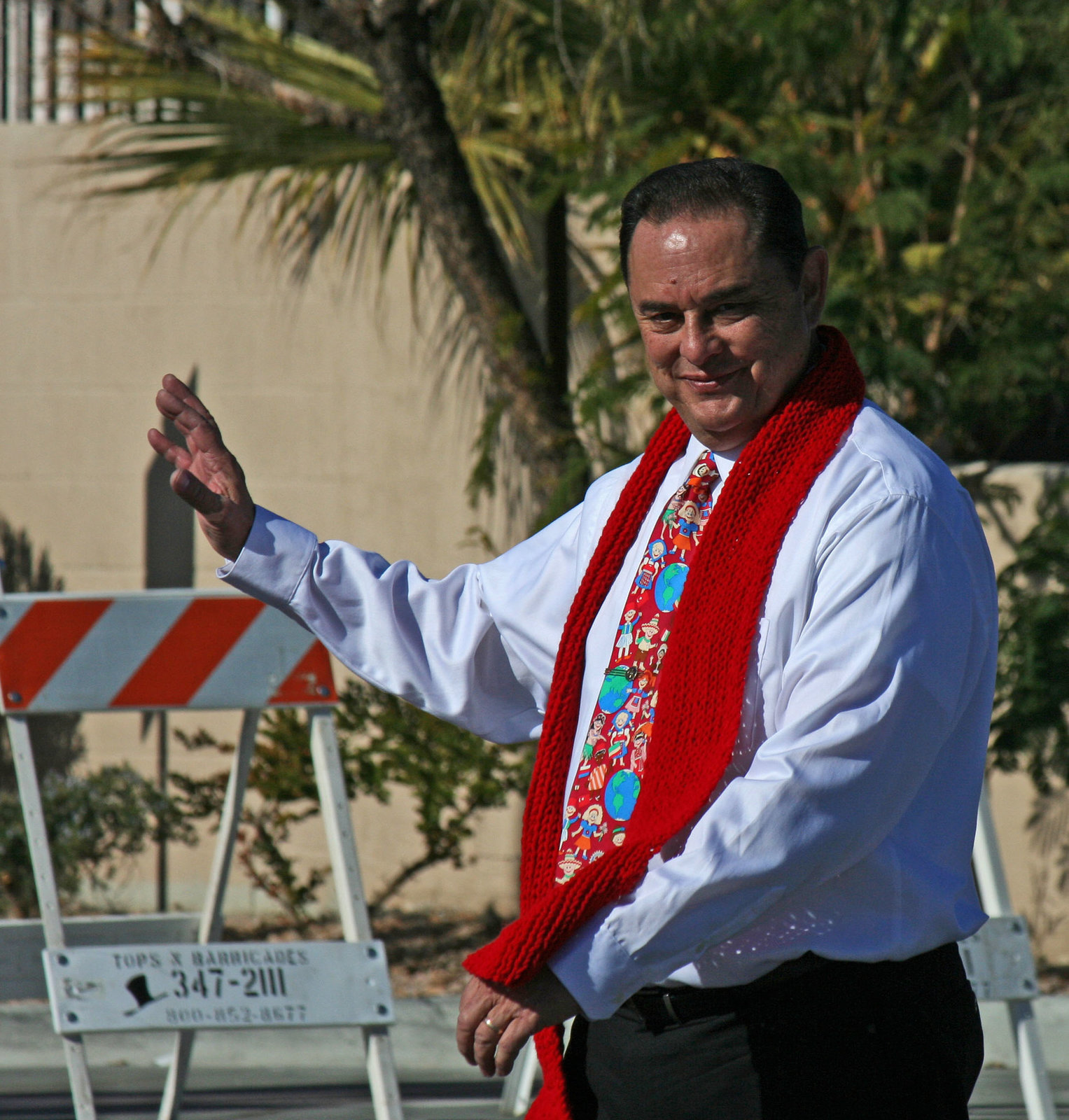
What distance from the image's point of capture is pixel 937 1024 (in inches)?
68.4

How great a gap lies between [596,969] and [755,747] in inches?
13.0

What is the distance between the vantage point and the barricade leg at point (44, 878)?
300 cm

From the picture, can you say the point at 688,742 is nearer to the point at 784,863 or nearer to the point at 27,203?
the point at 784,863

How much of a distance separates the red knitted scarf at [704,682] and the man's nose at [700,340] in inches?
4.5

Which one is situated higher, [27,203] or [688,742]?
[27,203]

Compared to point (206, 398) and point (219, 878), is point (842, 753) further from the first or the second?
point (206, 398)

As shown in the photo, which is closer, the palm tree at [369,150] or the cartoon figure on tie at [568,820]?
the cartoon figure on tie at [568,820]

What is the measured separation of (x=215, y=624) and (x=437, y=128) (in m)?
2.40

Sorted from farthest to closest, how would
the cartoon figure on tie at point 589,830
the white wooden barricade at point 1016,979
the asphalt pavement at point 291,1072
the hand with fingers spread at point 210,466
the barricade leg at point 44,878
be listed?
the asphalt pavement at point 291,1072 < the white wooden barricade at point 1016,979 < the barricade leg at point 44,878 < the hand with fingers spread at point 210,466 < the cartoon figure on tie at point 589,830

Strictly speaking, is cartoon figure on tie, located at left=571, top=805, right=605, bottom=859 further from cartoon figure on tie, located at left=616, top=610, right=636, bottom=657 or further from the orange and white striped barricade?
the orange and white striped barricade

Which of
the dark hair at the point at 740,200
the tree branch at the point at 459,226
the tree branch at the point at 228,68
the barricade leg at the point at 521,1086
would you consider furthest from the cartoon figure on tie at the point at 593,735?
the tree branch at the point at 228,68

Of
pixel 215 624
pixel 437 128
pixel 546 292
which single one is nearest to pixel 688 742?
pixel 215 624

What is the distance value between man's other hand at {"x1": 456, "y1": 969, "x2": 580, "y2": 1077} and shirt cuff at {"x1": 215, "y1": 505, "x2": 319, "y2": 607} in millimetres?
798

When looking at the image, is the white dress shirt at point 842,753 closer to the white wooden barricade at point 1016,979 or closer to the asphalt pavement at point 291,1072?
the white wooden barricade at point 1016,979
